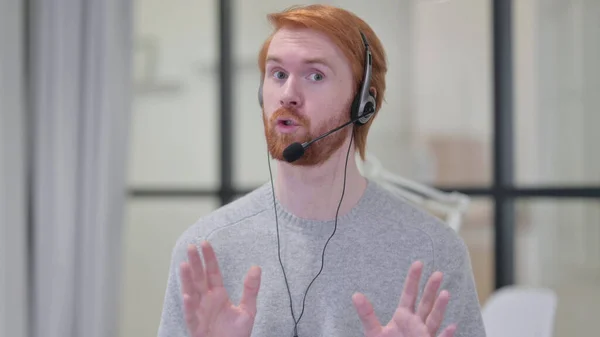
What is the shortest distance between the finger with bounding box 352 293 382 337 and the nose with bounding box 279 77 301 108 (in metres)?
0.26

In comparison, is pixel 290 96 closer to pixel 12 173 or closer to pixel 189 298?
pixel 189 298

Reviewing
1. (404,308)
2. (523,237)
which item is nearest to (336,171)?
(404,308)

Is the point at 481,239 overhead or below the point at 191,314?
below

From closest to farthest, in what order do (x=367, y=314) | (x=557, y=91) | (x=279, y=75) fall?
(x=367, y=314) → (x=279, y=75) → (x=557, y=91)

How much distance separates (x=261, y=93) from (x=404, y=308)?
1.16 feet

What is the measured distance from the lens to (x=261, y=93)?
0.98 meters

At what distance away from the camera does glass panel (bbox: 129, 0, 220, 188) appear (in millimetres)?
2965

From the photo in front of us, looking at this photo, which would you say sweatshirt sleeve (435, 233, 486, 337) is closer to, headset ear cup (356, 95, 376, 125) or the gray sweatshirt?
the gray sweatshirt

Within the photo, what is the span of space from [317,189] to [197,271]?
216 mm

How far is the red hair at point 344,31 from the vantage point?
3.08ft

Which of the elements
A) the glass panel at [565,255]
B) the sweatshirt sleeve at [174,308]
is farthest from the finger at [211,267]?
the glass panel at [565,255]

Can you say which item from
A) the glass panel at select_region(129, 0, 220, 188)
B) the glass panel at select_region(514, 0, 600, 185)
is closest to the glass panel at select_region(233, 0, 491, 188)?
the glass panel at select_region(514, 0, 600, 185)

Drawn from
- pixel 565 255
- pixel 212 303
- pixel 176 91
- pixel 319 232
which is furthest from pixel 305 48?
pixel 176 91

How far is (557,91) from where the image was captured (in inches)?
90.3
